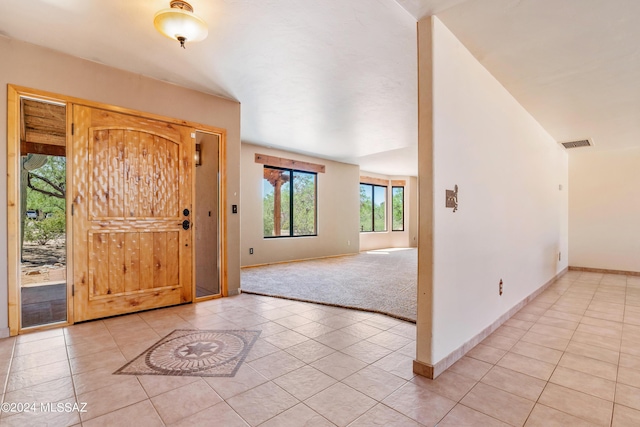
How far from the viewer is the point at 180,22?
2.12 meters

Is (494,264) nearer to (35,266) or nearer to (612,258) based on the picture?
A: (35,266)

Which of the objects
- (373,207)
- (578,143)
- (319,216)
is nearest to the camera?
(578,143)

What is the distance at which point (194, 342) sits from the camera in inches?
98.5

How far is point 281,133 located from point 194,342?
392cm

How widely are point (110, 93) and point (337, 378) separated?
11.1ft

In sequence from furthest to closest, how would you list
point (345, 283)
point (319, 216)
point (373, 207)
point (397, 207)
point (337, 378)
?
point (397, 207), point (373, 207), point (319, 216), point (345, 283), point (337, 378)

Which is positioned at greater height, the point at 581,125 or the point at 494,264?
the point at 581,125

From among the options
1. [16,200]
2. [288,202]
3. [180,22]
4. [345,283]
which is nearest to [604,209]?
[345,283]

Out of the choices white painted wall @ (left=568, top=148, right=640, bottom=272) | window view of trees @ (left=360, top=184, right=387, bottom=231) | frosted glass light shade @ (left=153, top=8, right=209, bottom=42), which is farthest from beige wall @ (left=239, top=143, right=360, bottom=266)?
white painted wall @ (left=568, top=148, right=640, bottom=272)

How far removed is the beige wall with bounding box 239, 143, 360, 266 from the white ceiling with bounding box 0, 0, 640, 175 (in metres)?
2.37

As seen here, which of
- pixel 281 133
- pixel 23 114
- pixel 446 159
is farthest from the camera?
pixel 281 133

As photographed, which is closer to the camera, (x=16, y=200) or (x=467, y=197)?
(x=467, y=197)

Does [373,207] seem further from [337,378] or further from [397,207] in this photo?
[337,378]

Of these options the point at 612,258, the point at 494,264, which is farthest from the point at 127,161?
the point at 612,258
